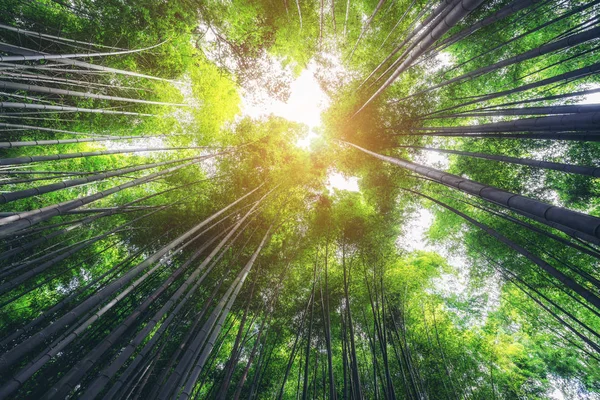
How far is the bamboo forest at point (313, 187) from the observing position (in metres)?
4.09

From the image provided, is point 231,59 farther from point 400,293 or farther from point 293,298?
point 400,293

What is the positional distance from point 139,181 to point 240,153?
10.7 ft

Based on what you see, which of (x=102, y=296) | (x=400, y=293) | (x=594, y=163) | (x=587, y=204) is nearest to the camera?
(x=102, y=296)

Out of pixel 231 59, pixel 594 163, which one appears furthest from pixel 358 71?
pixel 594 163

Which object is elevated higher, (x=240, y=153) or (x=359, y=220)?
A: (x=240, y=153)

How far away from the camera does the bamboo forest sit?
409 cm

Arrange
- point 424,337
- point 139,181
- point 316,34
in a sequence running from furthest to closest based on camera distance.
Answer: point 316,34 < point 424,337 < point 139,181

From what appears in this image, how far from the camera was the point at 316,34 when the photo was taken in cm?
566

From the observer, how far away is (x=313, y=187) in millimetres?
6438

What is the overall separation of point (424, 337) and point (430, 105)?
4680mm

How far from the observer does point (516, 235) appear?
14.5 feet

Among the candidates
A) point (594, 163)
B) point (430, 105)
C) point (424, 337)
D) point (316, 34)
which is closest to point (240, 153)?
point (316, 34)

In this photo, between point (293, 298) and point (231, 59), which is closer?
point (293, 298)

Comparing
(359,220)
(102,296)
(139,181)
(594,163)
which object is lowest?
(359,220)
